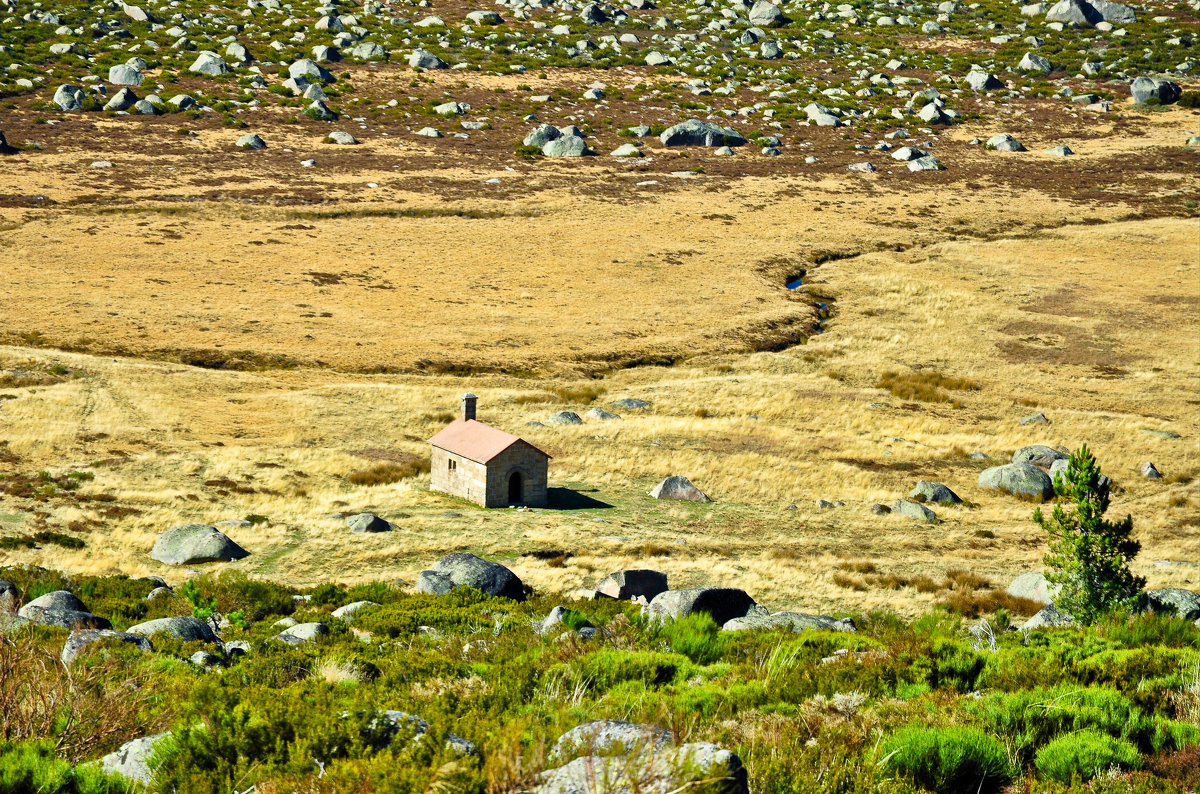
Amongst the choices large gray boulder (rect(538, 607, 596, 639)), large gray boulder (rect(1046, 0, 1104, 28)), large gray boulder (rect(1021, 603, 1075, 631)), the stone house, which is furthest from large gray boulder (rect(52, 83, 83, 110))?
large gray boulder (rect(1046, 0, 1104, 28))

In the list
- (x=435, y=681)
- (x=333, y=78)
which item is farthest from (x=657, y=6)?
(x=435, y=681)

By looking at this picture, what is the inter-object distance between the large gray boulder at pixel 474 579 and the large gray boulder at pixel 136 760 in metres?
17.9

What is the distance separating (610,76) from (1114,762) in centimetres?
14633

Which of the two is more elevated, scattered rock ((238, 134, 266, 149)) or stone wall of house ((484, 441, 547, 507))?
scattered rock ((238, 134, 266, 149))

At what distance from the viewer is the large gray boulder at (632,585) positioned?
102ft

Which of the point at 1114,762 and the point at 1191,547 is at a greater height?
the point at 1114,762

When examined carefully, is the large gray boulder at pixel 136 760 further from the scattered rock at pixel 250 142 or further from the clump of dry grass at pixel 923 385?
the scattered rock at pixel 250 142

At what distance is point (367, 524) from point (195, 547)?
233 inches

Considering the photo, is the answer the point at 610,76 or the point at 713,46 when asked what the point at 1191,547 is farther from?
the point at 713,46

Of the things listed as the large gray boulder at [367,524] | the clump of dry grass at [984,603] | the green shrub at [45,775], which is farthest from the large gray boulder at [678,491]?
the green shrub at [45,775]

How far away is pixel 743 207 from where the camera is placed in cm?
10600

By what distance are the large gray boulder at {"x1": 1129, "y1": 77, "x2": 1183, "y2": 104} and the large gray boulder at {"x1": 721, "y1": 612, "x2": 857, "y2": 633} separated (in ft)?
461

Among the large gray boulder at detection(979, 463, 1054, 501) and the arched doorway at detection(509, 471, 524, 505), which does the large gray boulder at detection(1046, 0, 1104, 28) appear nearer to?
the large gray boulder at detection(979, 463, 1054, 501)

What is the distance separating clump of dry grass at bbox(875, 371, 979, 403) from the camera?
209ft
